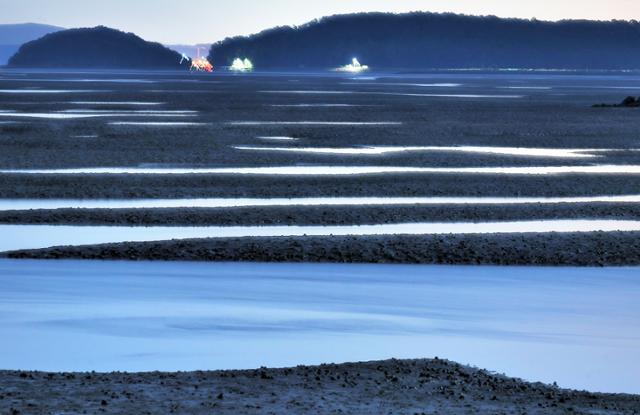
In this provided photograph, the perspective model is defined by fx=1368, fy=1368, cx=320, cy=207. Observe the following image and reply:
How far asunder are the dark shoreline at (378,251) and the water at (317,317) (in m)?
0.36

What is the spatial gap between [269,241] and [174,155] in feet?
50.5

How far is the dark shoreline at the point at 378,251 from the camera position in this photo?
18.5 m

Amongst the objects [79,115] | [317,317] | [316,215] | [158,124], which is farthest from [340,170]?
[79,115]

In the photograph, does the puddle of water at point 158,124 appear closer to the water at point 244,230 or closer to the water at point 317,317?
the water at point 244,230

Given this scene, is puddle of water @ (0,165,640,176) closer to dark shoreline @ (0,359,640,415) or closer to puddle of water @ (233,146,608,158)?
puddle of water @ (233,146,608,158)

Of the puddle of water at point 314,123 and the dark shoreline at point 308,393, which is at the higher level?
the dark shoreline at point 308,393

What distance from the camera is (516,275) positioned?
17.8 m

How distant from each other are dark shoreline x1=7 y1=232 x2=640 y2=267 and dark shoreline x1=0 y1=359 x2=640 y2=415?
6.71 m

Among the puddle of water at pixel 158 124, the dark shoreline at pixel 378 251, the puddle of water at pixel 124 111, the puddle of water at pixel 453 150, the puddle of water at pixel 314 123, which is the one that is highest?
the dark shoreline at pixel 378 251

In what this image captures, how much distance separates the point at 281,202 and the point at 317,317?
32.1 ft

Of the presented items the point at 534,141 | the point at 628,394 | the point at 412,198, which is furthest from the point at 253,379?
the point at 534,141

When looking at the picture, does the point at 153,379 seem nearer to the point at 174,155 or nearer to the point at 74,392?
the point at 74,392

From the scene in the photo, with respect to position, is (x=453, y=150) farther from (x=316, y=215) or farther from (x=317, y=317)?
(x=317, y=317)

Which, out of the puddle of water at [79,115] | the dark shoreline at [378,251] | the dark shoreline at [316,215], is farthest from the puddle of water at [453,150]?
the puddle of water at [79,115]
